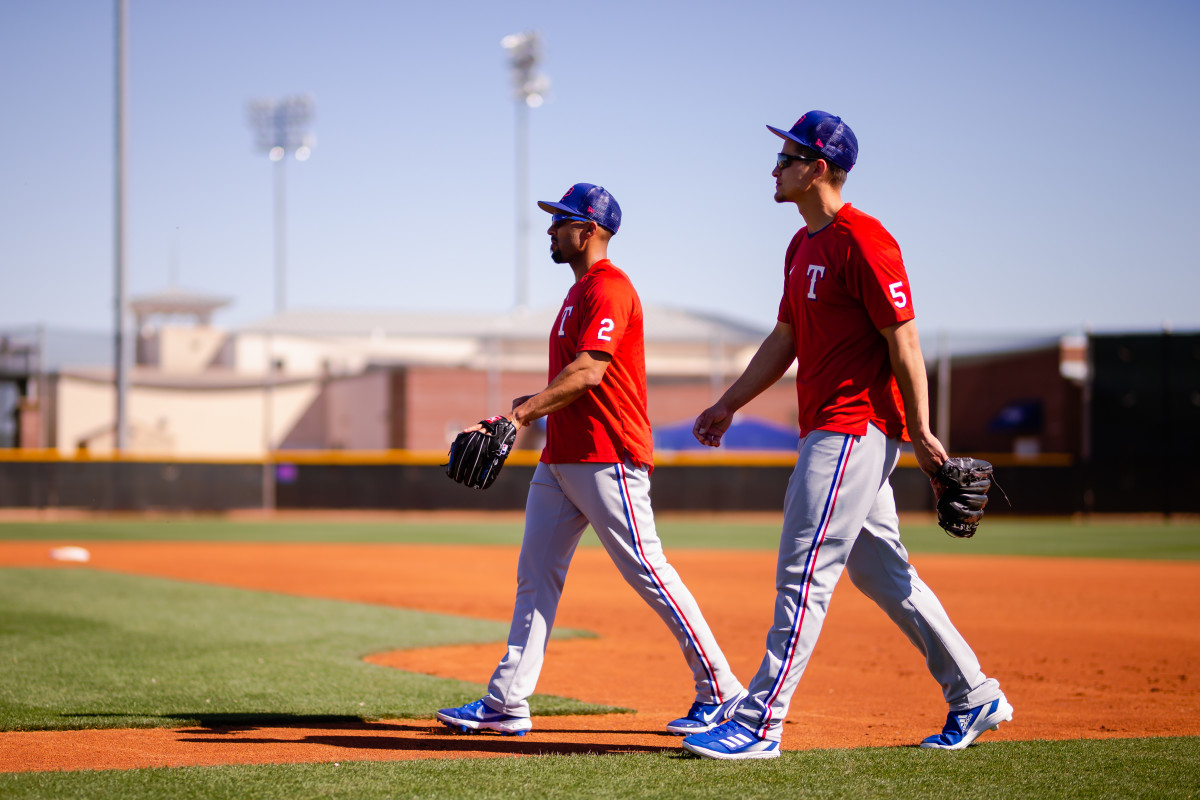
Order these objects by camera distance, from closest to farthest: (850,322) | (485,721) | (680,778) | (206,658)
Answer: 1. (680,778)
2. (850,322)
3. (485,721)
4. (206,658)

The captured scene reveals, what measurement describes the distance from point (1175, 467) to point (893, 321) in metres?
21.3

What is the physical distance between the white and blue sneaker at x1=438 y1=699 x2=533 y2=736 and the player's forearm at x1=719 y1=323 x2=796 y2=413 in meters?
1.35

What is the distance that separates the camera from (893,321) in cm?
334

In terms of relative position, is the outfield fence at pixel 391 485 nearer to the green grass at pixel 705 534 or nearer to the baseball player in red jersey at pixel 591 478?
the green grass at pixel 705 534

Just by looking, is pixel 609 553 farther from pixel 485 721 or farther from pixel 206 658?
pixel 206 658

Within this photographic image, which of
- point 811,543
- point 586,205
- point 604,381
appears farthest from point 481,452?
point 811,543

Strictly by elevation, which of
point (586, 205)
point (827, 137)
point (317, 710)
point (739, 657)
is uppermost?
point (827, 137)

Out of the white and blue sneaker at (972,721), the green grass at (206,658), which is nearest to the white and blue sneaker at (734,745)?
the white and blue sneaker at (972,721)

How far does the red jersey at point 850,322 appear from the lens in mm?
3359

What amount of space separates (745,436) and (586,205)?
24807mm

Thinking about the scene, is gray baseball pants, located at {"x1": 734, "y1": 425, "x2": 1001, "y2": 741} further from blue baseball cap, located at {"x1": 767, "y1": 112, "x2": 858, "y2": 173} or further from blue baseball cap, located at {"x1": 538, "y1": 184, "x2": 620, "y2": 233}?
blue baseball cap, located at {"x1": 538, "y1": 184, "x2": 620, "y2": 233}

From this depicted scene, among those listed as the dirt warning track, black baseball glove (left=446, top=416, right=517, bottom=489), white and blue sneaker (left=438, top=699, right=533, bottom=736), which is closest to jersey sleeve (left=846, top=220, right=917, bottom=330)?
black baseball glove (left=446, top=416, right=517, bottom=489)

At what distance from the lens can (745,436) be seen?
93.5ft

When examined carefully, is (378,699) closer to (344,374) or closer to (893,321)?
Answer: (893,321)
